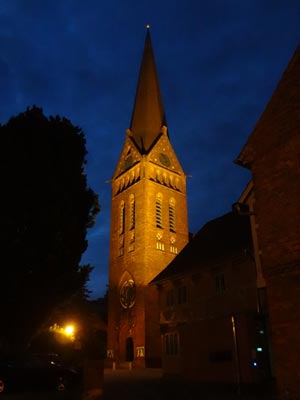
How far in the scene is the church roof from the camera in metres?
11.3

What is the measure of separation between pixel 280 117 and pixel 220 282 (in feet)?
44.2

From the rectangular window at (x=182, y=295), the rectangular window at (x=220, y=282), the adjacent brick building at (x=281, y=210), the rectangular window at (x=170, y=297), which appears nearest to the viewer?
the adjacent brick building at (x=281, y=210)

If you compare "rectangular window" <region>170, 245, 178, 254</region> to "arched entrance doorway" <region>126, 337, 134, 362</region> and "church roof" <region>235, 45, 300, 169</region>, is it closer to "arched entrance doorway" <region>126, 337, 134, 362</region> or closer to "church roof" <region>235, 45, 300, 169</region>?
"arched entrance doorway" <region>126, 337, 134, 362</region>

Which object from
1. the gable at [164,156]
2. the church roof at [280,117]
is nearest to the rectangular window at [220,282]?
the church roof at [280,117]

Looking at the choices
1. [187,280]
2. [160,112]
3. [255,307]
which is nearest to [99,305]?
[160,112]

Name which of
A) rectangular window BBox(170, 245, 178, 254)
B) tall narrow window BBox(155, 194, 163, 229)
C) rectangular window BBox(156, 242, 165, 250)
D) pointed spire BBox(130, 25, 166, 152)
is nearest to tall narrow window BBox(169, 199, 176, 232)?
tall narrow window BBox(155, 194, 163, 229)

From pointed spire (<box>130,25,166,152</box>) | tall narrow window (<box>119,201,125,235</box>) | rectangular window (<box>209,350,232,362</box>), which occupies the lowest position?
rectangular window (<box>209,350,232,362</box>)

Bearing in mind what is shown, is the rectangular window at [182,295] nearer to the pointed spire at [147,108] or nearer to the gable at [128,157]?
the gable at [128,157]

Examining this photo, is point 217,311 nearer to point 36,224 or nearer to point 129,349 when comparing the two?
point 36,224

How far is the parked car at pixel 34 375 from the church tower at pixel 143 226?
19.0 meters

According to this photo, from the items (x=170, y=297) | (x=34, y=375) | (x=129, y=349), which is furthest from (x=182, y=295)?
(x=129, y=349)

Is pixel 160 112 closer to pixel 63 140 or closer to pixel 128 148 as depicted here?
pixel 128 148

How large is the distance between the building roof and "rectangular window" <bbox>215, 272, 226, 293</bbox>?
106 cm

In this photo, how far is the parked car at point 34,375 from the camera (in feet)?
47.6
